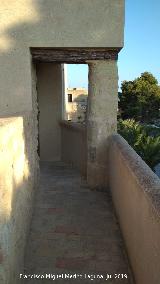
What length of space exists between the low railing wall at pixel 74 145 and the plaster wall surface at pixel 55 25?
284cm

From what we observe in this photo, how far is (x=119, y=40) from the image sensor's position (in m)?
7.03

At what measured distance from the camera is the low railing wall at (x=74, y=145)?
9.19 m

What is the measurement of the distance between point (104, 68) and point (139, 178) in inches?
172

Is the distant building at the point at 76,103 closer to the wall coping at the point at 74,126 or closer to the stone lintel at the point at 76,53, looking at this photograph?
the wall coping at the point at 74,126

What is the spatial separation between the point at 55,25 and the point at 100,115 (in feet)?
7.37

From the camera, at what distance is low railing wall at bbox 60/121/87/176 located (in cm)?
919

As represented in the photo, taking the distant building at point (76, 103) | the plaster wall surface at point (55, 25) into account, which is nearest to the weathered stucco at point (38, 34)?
the plaster wall surface at point (55, 25)

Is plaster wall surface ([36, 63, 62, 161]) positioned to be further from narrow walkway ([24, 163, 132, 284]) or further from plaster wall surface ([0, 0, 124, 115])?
plaster wall surface ([0, 0, 124, 115])

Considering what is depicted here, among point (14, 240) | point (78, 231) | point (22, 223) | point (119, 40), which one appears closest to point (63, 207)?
point (78, 231)

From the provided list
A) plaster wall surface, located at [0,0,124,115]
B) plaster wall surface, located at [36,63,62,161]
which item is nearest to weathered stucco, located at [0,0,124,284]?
plaster wall surface, located at [0,0,124,115]

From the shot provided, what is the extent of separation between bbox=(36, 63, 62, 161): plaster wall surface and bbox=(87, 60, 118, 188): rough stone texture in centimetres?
340

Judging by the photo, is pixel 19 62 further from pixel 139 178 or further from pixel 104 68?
pixel 139 178

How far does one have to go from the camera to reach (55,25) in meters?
7.03

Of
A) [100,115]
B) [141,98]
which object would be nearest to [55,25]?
[100,115]
